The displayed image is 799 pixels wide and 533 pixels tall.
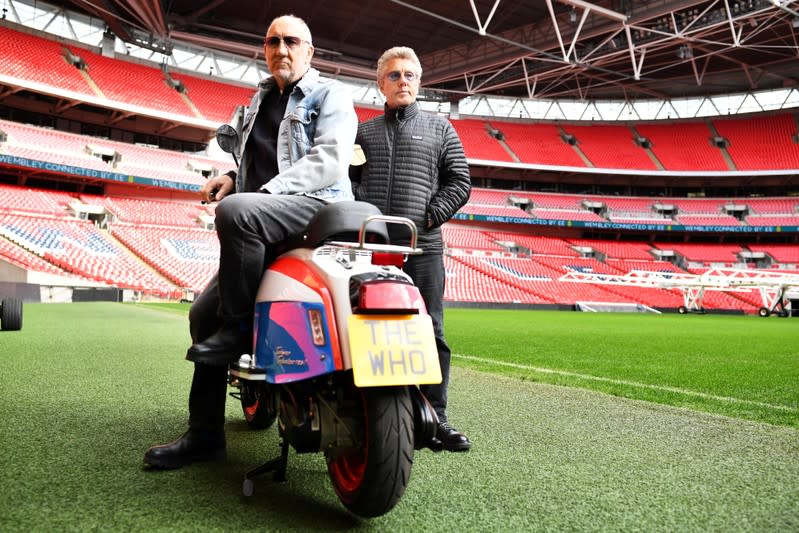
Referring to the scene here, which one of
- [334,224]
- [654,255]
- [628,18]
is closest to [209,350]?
[334,224]

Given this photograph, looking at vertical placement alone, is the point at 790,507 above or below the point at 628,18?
below

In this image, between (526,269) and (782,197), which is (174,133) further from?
(782,197)

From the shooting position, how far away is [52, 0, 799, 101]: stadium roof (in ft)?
84.6

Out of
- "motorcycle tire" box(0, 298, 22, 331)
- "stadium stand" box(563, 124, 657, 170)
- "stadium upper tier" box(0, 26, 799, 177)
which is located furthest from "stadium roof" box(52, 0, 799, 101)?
"motorcycle tire" box(0, 298, 22, 331)

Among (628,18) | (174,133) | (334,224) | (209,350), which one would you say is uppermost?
(628,18)

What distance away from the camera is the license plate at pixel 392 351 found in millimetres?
1682

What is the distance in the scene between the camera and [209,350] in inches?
84.1

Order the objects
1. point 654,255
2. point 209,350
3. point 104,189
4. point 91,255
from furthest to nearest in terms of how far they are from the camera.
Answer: point 654,255
point 104,189
point 91,255
point 209,350

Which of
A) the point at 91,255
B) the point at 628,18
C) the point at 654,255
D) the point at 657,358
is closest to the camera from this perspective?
the point at 657,358

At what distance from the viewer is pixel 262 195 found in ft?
6.82

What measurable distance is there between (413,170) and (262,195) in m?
1.29

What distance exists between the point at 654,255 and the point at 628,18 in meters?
20.3

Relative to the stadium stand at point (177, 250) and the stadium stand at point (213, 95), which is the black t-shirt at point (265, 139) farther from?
the stadium stand at point (213, 95)

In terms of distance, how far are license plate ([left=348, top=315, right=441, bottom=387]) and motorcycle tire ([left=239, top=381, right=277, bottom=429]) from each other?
0.59 meters
